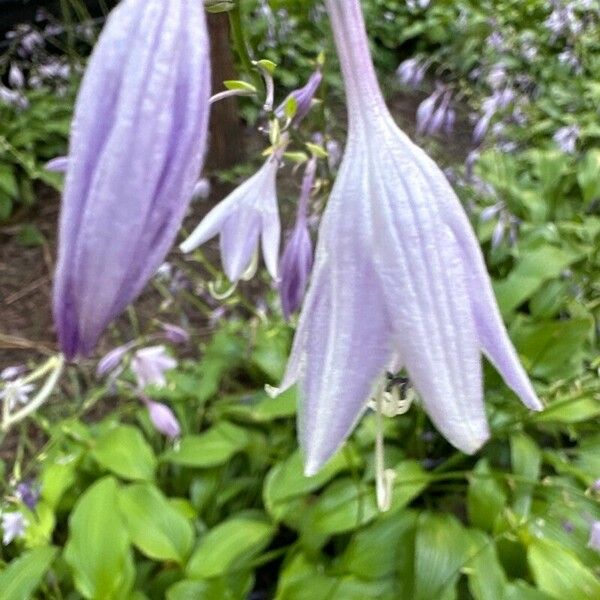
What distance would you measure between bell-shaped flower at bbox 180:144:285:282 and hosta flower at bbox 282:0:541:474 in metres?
0.43

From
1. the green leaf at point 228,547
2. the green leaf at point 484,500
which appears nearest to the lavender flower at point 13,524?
the green leaf at point 228,547

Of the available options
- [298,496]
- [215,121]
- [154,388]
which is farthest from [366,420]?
[215,121]

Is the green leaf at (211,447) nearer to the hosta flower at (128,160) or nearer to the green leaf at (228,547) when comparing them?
the green leaf at (228,547)

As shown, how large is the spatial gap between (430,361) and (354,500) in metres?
1.19

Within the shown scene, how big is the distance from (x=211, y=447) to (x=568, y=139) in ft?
6.01

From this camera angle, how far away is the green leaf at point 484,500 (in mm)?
1657

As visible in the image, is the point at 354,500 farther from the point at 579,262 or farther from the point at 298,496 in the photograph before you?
the point at 579,262

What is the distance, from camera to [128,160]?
1.34 feet

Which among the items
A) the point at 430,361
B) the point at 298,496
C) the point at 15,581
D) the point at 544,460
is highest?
the point at 430,361

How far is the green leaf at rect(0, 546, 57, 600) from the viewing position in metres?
1.51

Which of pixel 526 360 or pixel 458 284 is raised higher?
pixel 458 284

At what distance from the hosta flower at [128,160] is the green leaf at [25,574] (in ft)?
4.09

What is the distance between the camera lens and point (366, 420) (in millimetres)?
1881

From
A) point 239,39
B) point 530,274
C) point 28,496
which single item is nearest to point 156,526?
point 28,496
